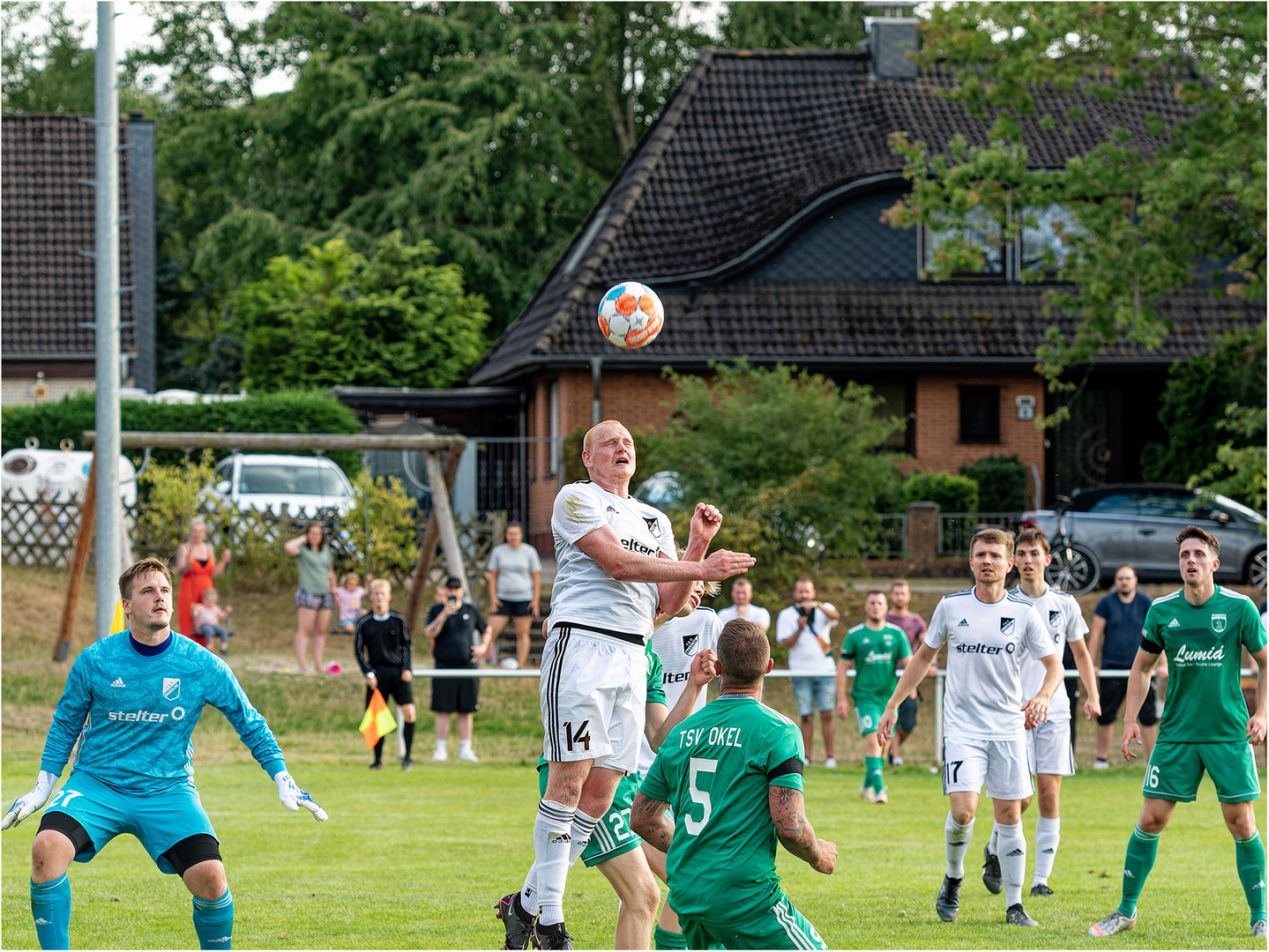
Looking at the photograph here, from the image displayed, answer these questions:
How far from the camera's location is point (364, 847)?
11.7m

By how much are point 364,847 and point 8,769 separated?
19.4 ft

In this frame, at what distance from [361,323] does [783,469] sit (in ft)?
67.2

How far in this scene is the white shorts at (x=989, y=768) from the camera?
30.1ft

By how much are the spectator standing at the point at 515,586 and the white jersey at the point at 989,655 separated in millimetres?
12309

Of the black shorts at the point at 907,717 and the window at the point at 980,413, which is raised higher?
the window at the point at 980,413

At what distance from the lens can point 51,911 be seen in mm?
6668

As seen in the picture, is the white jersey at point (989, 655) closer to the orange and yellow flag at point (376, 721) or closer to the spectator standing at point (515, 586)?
the orange and yellow flag at point (376, 721)

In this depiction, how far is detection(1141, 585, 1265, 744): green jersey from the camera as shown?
342 inches

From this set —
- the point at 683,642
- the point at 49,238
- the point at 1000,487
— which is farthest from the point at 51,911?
the point at 49,238

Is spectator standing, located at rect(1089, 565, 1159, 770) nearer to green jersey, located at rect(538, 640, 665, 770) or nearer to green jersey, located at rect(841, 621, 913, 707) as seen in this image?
green jersey, located at rect(841, 621, 913, 707)

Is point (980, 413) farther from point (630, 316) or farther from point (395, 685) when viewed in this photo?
point (630, 316)

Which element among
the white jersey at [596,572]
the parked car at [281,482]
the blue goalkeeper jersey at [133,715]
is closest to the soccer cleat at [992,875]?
the white jersey at [596,572]

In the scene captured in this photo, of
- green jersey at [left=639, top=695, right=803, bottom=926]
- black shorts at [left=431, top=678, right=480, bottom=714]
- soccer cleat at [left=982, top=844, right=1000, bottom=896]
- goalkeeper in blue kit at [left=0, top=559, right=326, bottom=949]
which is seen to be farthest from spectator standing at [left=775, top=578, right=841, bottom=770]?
green jersey at [left=639, top=695, right=803, bottom=926]

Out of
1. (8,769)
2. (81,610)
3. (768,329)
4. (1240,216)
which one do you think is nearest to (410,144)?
(768,329)
